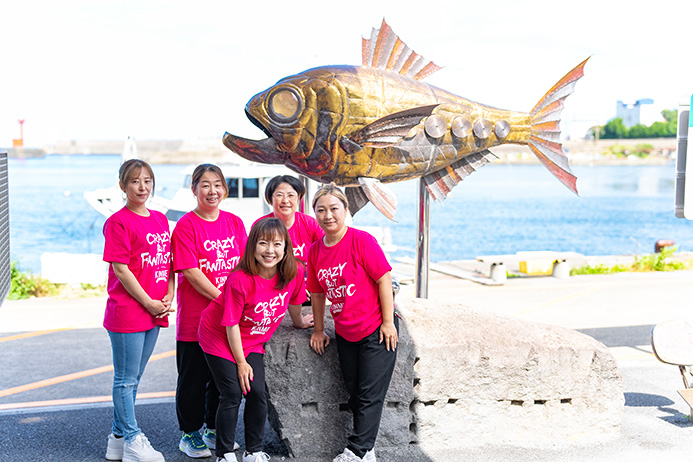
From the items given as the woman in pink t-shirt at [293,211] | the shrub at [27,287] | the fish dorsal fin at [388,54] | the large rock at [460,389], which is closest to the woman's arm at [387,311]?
the large rock at [460,389]

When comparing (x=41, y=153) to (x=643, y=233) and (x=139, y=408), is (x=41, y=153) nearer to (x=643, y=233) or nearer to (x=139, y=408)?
(x=643, y=233)

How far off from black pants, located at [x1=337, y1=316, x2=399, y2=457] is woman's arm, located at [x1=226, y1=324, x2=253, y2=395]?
55 cm

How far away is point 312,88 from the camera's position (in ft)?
15.3

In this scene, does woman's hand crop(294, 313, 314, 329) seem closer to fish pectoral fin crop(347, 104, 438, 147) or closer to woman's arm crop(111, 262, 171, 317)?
woman's arm crop(111, 262, 171, 317)

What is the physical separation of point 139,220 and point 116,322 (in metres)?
0.56

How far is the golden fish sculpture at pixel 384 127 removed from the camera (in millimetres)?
4664

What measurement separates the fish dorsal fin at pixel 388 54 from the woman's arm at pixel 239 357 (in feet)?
7.54

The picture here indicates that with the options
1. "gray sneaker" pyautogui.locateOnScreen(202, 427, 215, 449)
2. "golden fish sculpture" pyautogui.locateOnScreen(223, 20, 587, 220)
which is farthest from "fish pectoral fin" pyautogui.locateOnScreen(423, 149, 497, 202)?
"gray sneaker" pyautogui.locateOnScreen(202, 427, 215, 449)

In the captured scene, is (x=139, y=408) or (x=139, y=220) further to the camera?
(x=139, y=408)

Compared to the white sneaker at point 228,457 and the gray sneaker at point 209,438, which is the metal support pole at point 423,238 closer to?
the gray sneaker at point 209,438

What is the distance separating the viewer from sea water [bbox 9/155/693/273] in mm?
33719

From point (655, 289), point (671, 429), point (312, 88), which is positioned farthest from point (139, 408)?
point (655, 289)

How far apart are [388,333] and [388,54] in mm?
2167

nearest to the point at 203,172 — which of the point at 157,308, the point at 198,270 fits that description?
the point at 198,270
